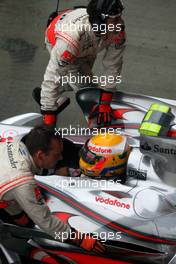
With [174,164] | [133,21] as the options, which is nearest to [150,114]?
[174,164]

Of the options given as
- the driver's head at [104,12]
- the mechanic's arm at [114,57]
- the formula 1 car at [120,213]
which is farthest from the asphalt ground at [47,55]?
the formula 1 car at [120,213]

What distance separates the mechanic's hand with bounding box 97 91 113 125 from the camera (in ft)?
11.3

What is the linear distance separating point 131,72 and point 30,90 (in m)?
1.16

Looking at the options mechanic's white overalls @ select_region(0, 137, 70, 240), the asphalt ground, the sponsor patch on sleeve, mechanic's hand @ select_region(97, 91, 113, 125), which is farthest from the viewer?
the asphalt ground

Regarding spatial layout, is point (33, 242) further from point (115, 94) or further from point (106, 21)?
point (106, 21)

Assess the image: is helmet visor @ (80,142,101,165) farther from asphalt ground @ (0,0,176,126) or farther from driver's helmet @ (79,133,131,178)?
asphalt ground @ (0,0,176,126)

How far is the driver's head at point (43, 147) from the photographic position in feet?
8.63

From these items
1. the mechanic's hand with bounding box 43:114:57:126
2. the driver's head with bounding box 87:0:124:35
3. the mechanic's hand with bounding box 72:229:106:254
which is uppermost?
the driver's head with bounding box 87:0:124:35

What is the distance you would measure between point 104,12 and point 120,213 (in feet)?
4.26

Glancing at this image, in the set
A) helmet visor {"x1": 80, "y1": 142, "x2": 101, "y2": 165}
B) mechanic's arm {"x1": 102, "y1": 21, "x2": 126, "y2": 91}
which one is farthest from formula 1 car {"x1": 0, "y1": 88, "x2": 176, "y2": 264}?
mechanic's arm {"x1": 102, "y1": 21, "x2": 126, "y2": 91}

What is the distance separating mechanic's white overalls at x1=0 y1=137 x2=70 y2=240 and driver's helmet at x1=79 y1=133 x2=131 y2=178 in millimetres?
326

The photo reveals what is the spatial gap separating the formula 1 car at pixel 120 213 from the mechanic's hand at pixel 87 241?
4cm

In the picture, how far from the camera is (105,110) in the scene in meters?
3.45

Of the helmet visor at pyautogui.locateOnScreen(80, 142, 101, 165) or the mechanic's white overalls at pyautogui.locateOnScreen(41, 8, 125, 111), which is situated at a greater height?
the mechanic's white overalls at pyautogui.locateOnScreen(41, 8, 125, 111)
